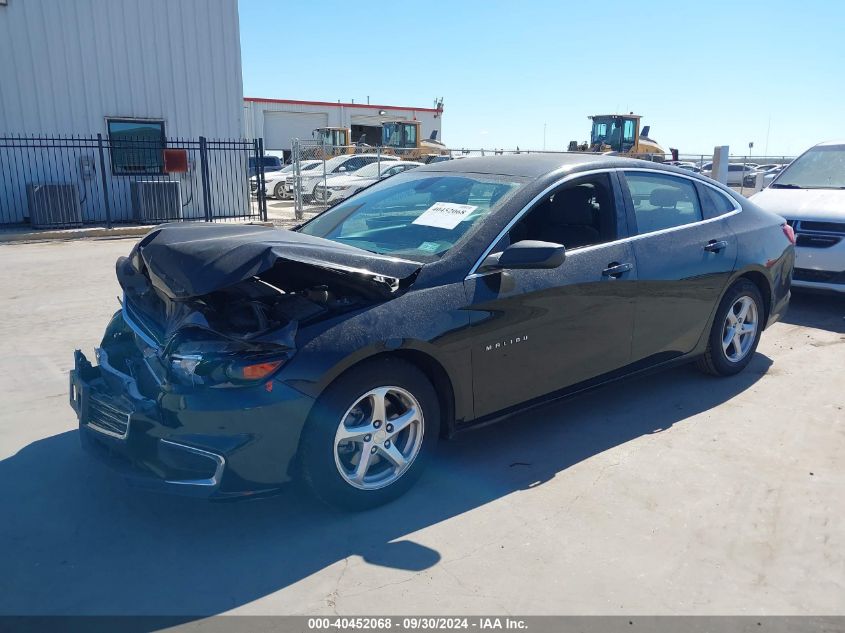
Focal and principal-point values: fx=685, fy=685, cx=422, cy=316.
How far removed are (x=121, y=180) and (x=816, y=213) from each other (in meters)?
14.6

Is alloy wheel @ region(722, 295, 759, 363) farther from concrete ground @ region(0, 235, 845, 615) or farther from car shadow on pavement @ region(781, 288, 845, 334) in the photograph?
car shadow on pavement @ region(781, 288, 845, 334)

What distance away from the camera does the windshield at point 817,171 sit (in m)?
8.22

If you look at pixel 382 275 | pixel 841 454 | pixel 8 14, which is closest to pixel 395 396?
Answer: pixel 382 275

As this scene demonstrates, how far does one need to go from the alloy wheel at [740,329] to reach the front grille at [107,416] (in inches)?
163

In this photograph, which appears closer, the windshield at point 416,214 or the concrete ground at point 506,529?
the concrete ground at point 506,529

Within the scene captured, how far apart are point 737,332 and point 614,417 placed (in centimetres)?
139

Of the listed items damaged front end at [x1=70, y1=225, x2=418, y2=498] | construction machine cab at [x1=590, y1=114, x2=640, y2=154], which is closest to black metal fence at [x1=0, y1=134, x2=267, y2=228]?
damaged front end at [x1=70, y1=225, x2=418, y2=498]

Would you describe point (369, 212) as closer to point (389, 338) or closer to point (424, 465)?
point (389, 338)

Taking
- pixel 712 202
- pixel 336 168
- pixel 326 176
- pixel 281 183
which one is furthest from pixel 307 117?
pixel 712 202

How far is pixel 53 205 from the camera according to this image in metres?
14.6

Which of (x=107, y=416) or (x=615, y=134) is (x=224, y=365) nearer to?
(x=107, y=416)

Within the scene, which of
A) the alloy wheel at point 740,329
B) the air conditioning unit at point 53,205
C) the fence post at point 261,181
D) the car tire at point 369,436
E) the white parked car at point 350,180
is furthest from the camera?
the white parked car at point 350,180

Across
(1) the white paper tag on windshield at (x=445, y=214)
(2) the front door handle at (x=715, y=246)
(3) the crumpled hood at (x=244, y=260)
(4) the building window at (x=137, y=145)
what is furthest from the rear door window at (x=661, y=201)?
(4) the building window at (x=137, y=145)

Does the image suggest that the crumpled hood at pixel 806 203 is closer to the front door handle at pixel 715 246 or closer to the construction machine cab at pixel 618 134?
the front door handle at pixel 715 246
